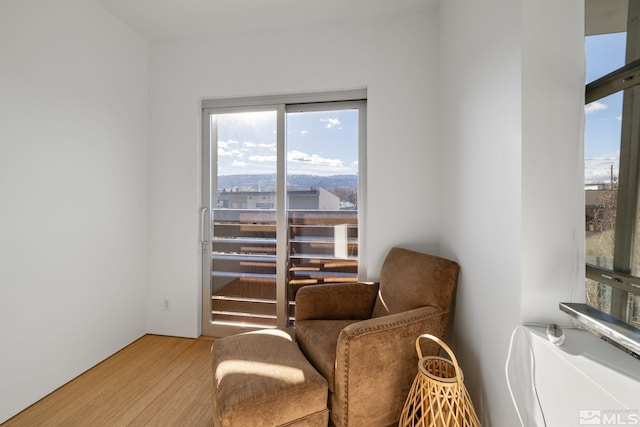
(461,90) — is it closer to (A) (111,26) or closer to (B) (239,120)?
(B) (239,120)

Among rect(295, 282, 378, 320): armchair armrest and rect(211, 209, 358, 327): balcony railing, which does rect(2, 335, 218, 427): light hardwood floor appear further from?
rect(295, 282, 378, 320): armchair armrest

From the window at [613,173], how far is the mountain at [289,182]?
5.06 feet

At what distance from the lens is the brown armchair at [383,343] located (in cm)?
129

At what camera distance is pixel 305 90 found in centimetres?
233

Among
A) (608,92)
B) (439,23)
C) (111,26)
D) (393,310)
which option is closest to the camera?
(608,92)

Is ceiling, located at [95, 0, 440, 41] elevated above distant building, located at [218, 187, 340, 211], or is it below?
above

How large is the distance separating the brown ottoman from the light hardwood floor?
487mm

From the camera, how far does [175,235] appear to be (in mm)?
2574

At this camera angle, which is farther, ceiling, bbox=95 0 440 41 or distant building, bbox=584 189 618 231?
ceiling, bbox=95 0 440 41

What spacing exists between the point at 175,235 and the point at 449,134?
2468 mm

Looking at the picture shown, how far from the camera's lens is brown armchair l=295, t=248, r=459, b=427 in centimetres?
129

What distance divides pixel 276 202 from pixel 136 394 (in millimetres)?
1653

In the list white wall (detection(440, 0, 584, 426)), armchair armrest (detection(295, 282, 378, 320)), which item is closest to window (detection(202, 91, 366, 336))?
armchair armrest (detection(295, 282, 378, 320))

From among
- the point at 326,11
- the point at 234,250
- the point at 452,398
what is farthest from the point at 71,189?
the point at 452,398
